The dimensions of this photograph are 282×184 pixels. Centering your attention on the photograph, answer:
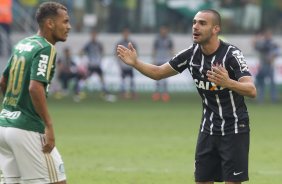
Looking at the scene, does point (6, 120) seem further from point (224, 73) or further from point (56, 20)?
point (224, 73)

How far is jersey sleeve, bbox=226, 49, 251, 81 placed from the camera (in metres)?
9.78

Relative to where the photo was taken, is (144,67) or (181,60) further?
(144,67)

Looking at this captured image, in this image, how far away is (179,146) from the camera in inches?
717

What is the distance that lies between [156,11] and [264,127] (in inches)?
729

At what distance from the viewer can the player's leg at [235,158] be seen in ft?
32.8

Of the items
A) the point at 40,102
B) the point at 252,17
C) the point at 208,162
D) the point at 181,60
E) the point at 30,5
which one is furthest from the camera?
the point at 252,17

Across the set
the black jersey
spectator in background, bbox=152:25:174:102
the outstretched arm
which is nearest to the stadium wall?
spectator in background, bbox=152:25:174:102

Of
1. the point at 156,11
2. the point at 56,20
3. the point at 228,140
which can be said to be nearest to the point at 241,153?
the point at 228,140

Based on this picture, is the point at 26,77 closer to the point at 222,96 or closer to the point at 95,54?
the point at 222,96

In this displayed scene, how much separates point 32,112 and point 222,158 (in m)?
2.13

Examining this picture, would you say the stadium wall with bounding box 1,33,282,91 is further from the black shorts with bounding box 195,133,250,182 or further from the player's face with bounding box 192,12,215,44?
the player's face with bounding box 192,12,215,44

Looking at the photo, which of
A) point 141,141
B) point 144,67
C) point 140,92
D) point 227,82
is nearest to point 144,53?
point 140,92

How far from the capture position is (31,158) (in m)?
9.12

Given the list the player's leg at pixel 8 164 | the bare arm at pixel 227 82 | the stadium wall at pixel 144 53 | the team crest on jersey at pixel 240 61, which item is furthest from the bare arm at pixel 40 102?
the stadium wall at pixel 144 53
